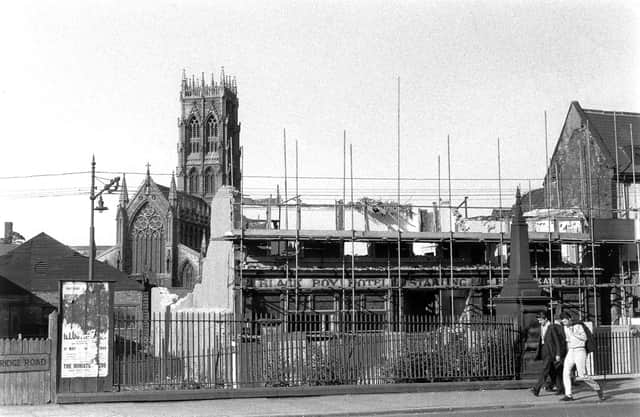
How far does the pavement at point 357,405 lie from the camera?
48.6ft

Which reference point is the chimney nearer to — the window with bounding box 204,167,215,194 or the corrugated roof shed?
the corrugated roof shed

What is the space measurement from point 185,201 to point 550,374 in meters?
94.4

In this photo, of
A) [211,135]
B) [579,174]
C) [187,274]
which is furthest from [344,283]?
[211,135]

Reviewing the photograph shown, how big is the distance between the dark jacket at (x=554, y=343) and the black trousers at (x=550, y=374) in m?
0.11

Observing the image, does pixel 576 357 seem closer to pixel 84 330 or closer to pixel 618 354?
pixel 618 354

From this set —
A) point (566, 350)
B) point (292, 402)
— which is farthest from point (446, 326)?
point (292, 402)

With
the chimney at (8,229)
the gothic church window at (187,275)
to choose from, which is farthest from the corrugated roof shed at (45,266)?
the gothic church window at (187,275)

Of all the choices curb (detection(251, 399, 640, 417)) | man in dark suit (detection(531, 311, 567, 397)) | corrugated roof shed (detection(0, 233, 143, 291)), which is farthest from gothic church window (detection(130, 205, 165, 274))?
curb (detection(251, 399, 640, 417))

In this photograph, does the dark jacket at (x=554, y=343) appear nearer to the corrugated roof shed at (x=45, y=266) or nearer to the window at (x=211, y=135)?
the corrugated roof shed at (x=45, y=266)

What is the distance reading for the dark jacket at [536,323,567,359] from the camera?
55.4ft

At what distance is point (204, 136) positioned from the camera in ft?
402

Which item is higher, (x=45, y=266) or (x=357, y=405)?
(x=45, y=266)

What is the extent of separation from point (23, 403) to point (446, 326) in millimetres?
8671

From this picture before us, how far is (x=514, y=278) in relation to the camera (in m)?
19.9
